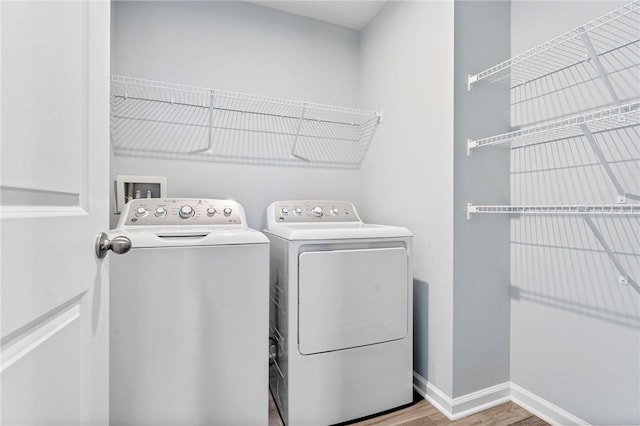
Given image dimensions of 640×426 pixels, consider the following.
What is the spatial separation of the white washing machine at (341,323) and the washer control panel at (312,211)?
0.26 metres

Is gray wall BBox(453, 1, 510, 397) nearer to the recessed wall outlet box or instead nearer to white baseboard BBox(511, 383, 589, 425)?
white baseboard BBox(511, 383, 589, 425)

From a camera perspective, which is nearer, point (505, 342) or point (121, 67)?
point (505, 342)

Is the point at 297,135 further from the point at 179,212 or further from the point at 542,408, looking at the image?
the point at 542,408

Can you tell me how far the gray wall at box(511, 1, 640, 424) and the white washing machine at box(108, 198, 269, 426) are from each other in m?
1.41

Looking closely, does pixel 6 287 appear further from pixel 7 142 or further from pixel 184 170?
pixel 184 170

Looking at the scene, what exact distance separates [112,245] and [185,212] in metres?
1.01

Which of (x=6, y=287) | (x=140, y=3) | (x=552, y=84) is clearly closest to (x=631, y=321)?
(x=552, y=84)

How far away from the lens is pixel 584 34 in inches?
45.7

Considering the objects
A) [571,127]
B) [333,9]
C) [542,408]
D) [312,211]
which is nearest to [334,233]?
Result: [312,211]

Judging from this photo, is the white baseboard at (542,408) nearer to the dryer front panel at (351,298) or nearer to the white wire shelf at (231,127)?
the dryer front panel at (351,298)

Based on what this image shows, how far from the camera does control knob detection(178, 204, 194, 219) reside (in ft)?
5.54

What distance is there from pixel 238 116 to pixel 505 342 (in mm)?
2230

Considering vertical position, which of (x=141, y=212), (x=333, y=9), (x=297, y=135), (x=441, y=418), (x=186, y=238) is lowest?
(x=441, y=418)

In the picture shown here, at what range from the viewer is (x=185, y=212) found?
1696 millimetres
